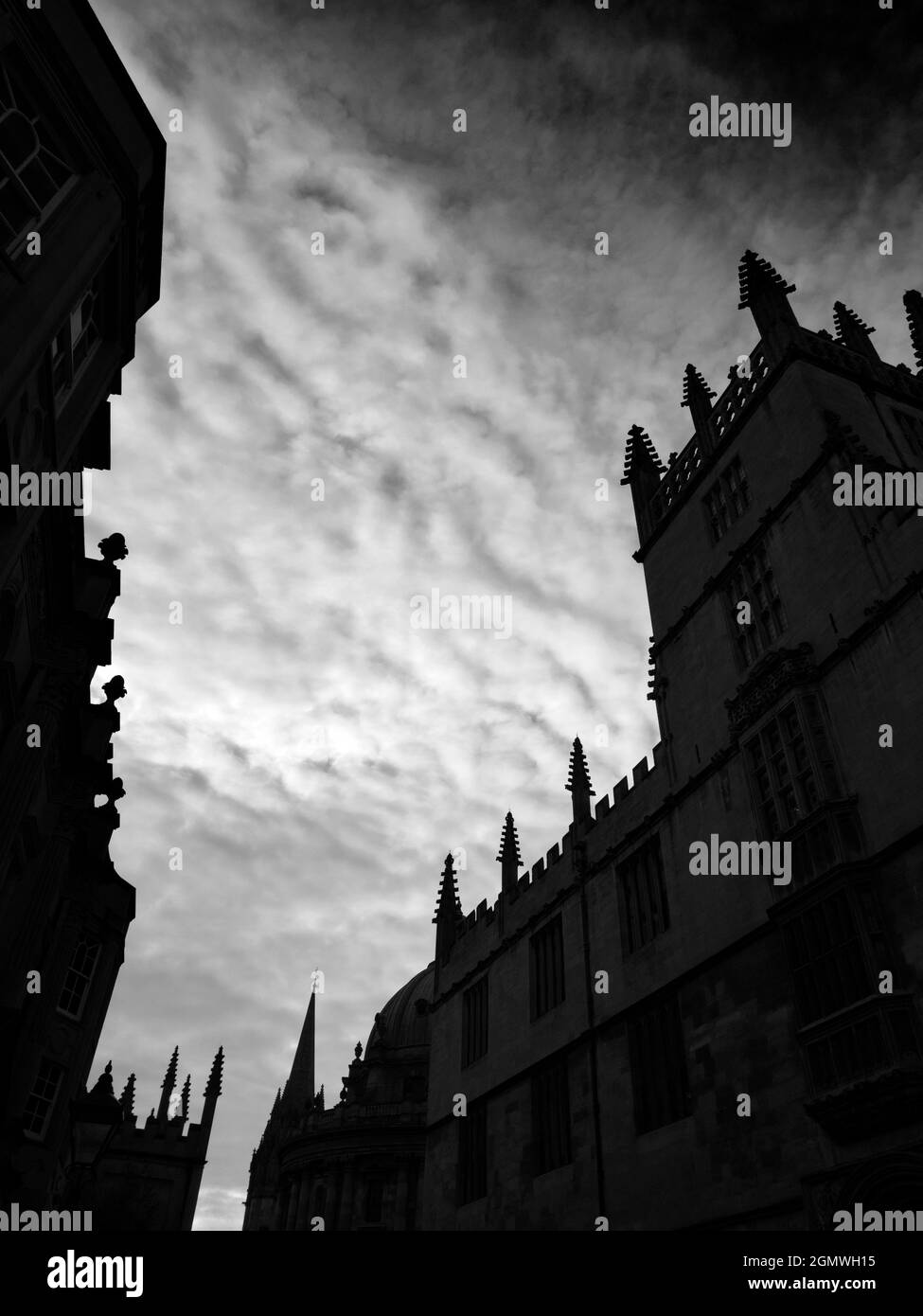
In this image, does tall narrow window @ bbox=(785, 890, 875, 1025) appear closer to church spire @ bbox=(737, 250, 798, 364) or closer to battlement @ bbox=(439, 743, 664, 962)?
battlement @ bbox=(439, 743, 664, 962)

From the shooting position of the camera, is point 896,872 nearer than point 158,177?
Yes

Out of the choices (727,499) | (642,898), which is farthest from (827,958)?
(727,499)

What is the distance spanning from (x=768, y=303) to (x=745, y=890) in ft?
55.4

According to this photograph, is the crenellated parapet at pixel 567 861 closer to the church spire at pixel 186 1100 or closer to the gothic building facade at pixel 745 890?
the gothic building facade at pixel 745 890

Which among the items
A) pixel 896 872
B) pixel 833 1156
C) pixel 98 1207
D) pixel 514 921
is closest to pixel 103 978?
pixel 514 921

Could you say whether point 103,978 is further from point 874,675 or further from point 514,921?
point 874,675

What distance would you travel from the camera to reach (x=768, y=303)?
81.0 ft

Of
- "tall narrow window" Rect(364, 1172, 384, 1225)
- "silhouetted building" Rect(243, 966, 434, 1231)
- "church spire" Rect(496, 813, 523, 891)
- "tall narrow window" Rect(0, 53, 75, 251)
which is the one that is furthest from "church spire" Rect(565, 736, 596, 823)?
"tall narrow window" Rect(364, 1172, 384, 1225)

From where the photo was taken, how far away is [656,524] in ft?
93.0

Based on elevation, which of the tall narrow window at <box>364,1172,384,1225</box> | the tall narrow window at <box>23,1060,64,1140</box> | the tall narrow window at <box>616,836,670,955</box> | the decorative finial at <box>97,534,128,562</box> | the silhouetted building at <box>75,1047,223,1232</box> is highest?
the decorative finial at <box>97,534,128,562</box>

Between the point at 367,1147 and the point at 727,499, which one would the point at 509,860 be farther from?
the point at 367,1147

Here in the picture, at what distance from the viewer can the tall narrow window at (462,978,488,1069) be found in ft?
98.4

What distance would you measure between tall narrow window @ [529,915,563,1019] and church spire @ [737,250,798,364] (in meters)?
18.6
